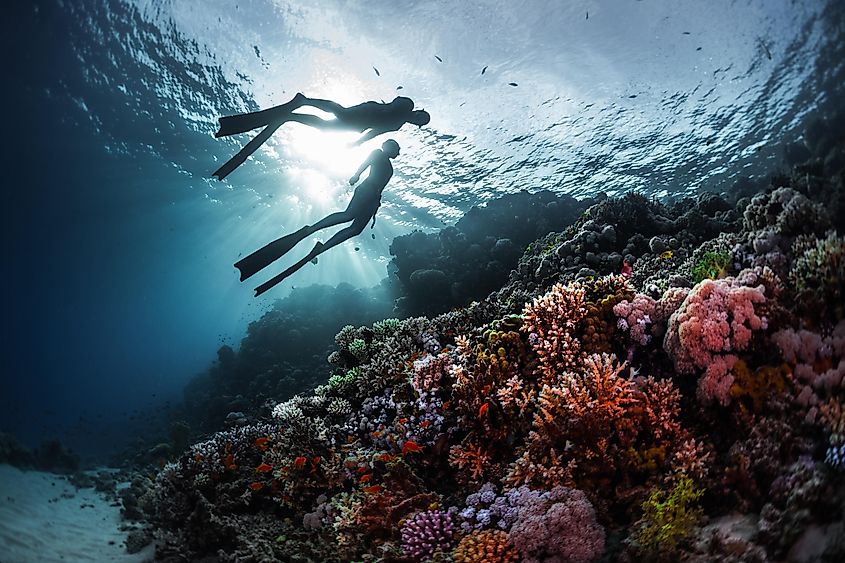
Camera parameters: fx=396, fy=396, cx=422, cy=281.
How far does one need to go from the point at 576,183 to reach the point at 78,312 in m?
79.5

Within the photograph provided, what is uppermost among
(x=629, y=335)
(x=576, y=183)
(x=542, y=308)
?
(x=576, y=183)

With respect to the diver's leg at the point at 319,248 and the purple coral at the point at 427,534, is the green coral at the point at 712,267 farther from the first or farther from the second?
the diver's leg at the point at 319,248

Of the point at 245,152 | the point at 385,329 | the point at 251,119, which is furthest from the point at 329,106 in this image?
the point at 385,329

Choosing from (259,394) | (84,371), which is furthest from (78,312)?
(84,371)

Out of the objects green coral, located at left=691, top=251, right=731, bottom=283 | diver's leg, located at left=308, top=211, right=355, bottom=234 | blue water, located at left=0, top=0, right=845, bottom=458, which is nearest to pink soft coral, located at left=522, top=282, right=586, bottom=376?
green coral, located at left=691, top=251, right=731, bottom=283

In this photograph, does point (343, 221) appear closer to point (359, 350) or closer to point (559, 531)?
point (359, 350)

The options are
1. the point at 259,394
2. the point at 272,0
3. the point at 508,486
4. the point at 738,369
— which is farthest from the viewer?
the point at 259,394

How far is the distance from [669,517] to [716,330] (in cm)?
200

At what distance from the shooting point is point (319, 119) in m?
5.74

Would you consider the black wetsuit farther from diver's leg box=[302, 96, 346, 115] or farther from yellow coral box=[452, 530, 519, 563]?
yellow coral box=[452, 530, 519, 563]

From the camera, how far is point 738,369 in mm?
4113

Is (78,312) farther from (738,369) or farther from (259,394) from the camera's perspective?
(738,369)

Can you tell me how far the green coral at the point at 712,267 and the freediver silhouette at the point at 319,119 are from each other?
17.0 ft

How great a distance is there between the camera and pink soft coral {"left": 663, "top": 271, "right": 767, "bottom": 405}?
4180 millimetres
